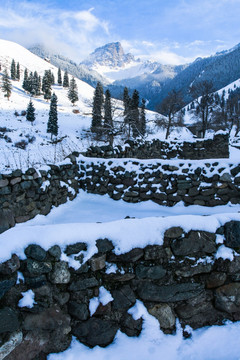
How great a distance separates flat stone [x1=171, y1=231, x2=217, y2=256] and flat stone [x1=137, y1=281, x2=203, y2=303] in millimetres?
319

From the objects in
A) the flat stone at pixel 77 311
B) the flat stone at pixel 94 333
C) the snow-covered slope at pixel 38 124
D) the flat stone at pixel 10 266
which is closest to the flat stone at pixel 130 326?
the flat stone at pixel 94 333

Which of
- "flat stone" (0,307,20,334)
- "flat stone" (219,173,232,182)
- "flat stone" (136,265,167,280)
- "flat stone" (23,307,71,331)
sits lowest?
"flat stone" (23,307,71,331)

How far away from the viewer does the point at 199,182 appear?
220 inches

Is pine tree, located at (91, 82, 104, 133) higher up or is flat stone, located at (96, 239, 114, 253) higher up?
pine tree, located at (91, 82, 104, 133)

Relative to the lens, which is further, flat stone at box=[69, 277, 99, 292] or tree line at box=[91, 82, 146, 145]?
tree line at box=[91, 82, 146, 145]

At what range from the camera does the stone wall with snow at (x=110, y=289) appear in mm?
1856

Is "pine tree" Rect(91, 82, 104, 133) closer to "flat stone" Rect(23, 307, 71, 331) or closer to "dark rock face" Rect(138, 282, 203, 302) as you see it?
"dark rock face" Rect(138, 282, 203, 302)

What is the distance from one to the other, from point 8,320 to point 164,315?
4.48 ft

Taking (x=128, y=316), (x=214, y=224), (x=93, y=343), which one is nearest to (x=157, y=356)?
(x=128, y=316)

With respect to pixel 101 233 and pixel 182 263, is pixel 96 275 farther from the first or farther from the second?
pixel 182 263

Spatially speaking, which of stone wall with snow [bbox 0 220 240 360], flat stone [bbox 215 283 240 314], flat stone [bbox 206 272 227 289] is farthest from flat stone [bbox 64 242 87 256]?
flat stone [bbox 215 283 240 314]

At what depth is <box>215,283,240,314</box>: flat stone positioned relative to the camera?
224 centimetres

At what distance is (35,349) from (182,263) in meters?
1.49

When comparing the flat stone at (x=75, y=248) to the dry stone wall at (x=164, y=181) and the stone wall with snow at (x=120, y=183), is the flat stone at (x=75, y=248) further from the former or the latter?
the dry stone wall at (x=164, y=181)
